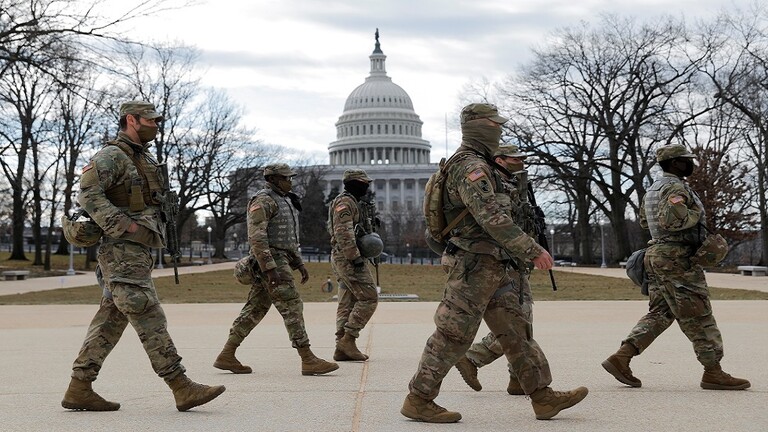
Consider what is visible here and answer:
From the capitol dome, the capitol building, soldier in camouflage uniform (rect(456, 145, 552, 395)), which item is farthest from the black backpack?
the capitol dome

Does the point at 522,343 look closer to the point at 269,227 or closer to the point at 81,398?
the point at 81,398

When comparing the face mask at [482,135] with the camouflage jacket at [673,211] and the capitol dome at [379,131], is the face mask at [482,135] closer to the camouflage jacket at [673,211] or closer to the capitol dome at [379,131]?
the camouflage jacket at [673,211]

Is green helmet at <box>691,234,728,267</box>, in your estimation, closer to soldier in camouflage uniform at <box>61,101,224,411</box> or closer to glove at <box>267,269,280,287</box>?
glove at <box>267,269,280,287</box>

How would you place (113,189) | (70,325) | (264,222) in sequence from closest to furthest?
(113,189)
(264,222)
(70,325)

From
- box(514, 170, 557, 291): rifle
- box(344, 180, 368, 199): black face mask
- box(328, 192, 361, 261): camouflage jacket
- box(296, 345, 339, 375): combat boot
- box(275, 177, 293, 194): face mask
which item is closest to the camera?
box(514, 170, 557, 291): rifle

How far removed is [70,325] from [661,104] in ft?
120

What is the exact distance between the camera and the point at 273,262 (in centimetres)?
814

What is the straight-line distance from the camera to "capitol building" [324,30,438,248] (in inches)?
5910

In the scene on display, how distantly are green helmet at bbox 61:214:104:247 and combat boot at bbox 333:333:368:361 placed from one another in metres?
3.45

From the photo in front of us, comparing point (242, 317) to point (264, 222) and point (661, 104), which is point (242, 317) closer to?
point (264, 222)

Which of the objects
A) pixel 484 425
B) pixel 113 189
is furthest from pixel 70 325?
pixel 484 425

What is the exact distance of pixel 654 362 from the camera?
348 inches

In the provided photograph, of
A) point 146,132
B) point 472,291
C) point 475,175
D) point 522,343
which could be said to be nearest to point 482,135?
point 475,175

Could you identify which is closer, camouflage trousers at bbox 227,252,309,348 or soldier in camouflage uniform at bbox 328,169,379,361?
camouflage trousers at bbox 227,252,309,348
